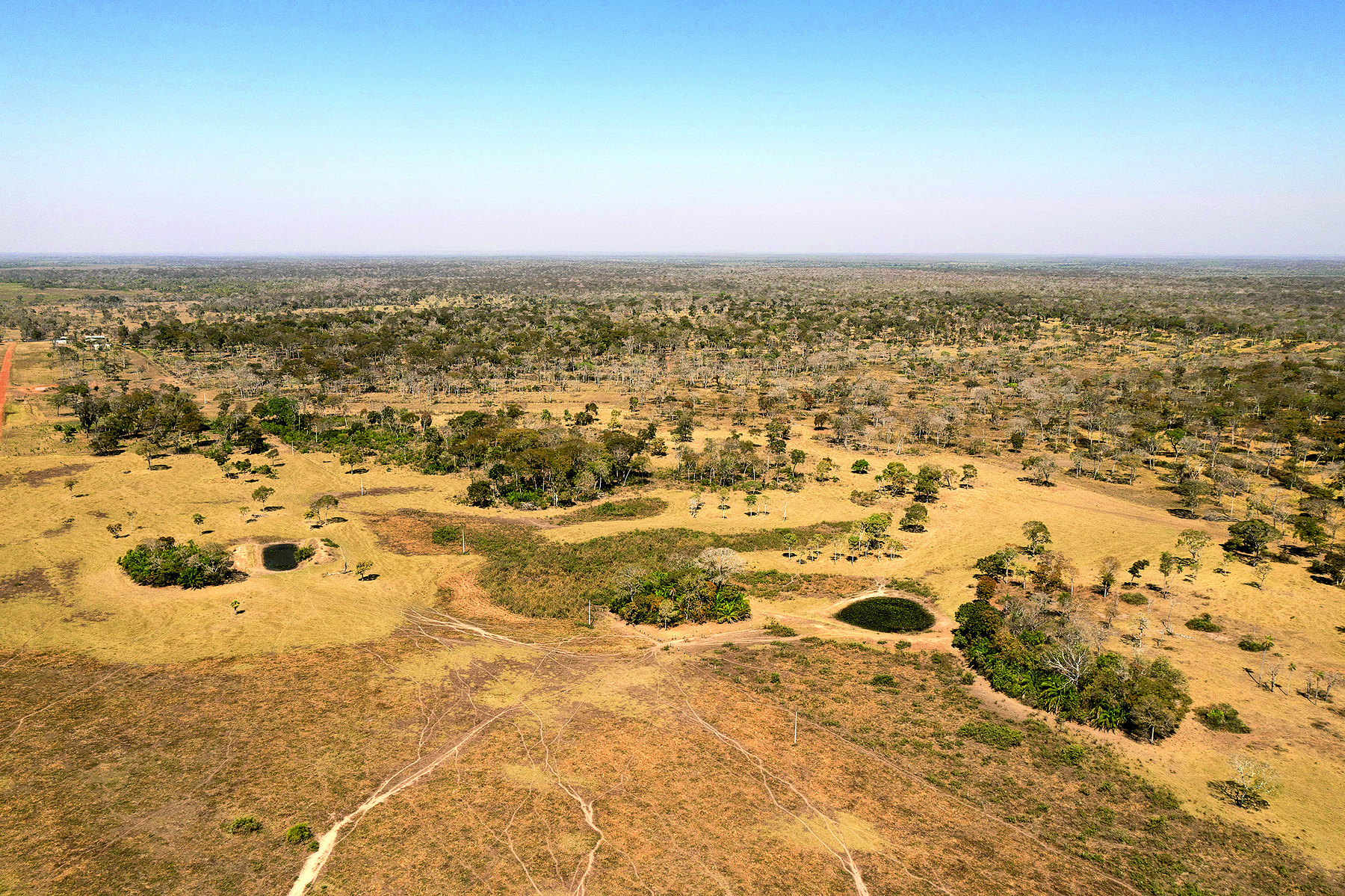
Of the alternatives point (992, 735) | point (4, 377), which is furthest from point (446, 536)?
point (4, 377)

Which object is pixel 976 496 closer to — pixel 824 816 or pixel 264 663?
pixel 824 816

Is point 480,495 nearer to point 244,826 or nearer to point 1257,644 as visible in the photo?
point 244,826

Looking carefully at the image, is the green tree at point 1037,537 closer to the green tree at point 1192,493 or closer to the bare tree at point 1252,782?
the green tree at point 1192,493

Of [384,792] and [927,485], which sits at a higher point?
[927,485]

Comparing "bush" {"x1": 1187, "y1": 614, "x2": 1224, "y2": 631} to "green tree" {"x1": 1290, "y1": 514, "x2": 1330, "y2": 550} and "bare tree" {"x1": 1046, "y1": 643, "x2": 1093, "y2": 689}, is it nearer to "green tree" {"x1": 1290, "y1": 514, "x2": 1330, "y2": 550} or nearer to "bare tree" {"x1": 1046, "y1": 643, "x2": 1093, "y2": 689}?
"bare tree" {"x1": 1046, "y1": 643, "x2": 1093, "y2": 689}

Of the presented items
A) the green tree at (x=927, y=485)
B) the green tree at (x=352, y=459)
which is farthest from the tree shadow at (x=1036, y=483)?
the green tree at (x=352, y=459)
